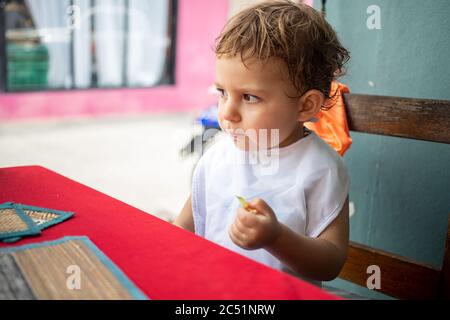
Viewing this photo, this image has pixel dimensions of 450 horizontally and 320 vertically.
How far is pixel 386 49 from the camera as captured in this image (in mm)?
1822

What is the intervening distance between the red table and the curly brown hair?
Answer: 427mm

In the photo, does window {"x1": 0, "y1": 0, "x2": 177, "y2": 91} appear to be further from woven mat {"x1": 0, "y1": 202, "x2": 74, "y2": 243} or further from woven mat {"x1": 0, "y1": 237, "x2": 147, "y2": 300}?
woven mat {"x1": 0, "y1": 237, "x2": 147, "y2": 300}

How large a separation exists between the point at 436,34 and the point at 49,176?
4.18 ft

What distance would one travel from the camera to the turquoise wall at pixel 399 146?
5.52 ft

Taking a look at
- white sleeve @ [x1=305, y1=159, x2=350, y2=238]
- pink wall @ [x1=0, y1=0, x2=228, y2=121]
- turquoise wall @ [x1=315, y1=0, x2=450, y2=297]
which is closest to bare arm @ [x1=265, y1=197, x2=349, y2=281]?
white sleeve @ [x1=305, y1=159, x2=350, y2=238]

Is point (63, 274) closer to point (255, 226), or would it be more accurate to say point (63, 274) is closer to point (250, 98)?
point (255, 226)

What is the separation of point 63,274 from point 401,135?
1062 millimetres

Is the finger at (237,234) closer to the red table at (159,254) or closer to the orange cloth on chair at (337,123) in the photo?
the red table at (159,254)

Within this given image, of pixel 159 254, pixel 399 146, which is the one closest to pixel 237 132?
pixel 159 254

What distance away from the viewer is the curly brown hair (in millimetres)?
1085

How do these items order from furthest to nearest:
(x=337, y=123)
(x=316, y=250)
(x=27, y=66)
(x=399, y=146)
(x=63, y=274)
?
(x=27, y=66), (x=399, y=146), (x=337, y=123), (x=316, y=250), (x=63, y=274)

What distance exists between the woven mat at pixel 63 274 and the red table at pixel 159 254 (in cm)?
2

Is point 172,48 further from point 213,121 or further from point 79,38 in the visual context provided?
point 213,121

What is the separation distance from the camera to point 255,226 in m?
0.84
